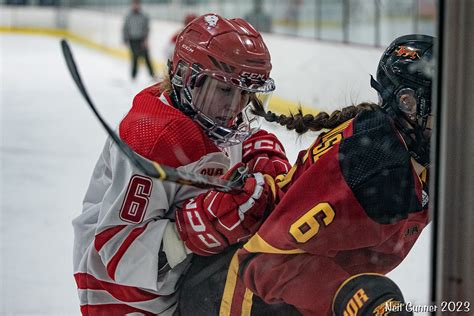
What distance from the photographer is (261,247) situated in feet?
3.06

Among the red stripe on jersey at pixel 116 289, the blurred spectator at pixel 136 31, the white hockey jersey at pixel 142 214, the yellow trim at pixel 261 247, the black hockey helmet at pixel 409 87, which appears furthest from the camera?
the blurred spectator at pixel 136 31

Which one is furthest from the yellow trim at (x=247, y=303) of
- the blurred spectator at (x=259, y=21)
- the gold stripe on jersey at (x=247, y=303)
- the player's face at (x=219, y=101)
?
the blurred spectator at (x=259, y=21)

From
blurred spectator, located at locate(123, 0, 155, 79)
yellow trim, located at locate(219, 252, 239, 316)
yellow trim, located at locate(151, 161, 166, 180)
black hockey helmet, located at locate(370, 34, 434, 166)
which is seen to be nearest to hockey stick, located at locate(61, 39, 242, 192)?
yellow trim, located at locate(151, 161, 166, 180)

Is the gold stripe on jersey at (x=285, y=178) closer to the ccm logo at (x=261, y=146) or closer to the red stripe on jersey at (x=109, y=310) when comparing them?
the ccm logo at (x=261, y=146)

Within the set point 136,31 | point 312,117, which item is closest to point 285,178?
point 312,117

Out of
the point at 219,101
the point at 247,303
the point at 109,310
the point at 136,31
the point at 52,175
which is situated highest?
the point at 219,101

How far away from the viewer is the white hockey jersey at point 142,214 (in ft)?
3.28

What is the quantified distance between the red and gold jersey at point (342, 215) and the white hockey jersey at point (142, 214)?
146 mm

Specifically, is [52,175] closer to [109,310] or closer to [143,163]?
[109,310]

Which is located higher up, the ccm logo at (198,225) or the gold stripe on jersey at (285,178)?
the gold stripe on jersey at (285,178)

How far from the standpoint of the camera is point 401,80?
0.86 meters

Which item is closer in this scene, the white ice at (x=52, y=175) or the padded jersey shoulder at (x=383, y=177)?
the padded jersey shoulder at (x=383, y=177)

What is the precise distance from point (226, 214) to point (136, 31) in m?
3.06

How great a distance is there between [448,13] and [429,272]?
9.1 inches
